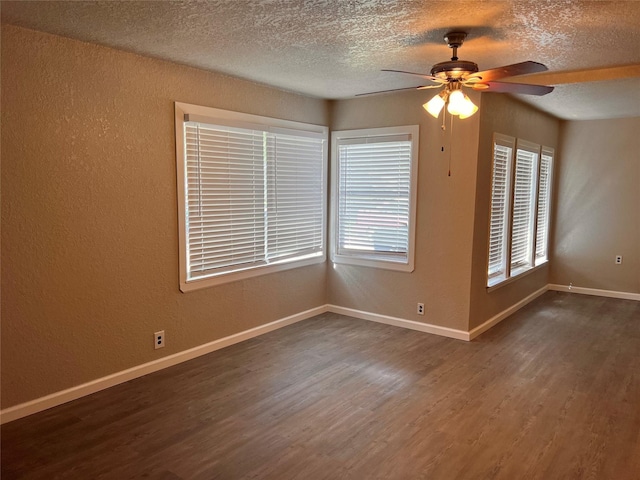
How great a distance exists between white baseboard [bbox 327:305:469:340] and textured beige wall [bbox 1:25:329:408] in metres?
1.78

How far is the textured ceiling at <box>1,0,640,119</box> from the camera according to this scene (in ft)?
8.09

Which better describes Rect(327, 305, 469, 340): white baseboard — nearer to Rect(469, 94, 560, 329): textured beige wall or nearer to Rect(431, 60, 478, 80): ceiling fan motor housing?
Rect(469, 94, 560, 329): textured beige wall

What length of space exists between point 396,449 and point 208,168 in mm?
2601

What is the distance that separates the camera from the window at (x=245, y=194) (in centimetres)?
389

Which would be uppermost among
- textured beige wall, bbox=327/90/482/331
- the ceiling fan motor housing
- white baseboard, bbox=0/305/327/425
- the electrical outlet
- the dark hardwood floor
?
the ceiling fan motor housing

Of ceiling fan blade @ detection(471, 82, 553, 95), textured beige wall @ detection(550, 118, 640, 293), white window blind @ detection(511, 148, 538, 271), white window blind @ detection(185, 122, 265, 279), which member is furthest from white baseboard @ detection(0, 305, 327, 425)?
textured beige wall @ detection(550, 118, 640, 293)

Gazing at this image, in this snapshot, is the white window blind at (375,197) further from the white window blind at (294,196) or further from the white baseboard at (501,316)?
the white baseboard at (501,316)

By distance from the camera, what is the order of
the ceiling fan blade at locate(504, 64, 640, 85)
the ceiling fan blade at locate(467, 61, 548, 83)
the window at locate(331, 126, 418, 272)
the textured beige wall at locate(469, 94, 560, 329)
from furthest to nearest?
the window at locate(331, 126, 418, 272), the textured beige wall at locate(469, 94, 560, 329), the ceiling fan blade at locate(504, 64, 640, 85), the ceiling fan blade at locate(467, 61, 548, 83)

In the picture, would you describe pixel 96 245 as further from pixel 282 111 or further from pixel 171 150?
pixel 282 111

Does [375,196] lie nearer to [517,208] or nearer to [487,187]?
[487,187]

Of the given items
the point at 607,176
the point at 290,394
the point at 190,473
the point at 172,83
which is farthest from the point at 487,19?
the point at 607,176

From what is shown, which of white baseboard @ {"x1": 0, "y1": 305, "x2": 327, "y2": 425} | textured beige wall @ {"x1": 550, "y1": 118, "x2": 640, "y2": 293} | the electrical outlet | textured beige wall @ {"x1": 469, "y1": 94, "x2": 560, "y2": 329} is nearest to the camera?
white baseboard @ {"x1": 0, "y1": 305, "x2": 327, "y2": 425}

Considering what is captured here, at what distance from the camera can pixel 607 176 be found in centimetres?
633

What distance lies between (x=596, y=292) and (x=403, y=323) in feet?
10.9
